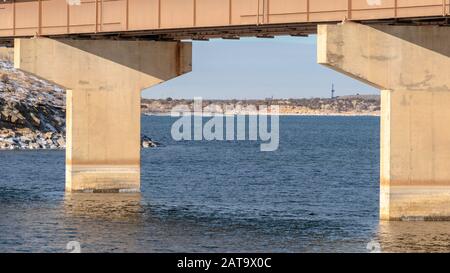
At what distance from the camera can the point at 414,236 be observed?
154 ft

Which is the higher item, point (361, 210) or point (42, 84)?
point (42, 84)

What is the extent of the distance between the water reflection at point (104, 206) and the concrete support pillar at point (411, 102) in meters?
11.7

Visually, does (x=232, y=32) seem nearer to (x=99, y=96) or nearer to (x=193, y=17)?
(x=193, y=17)

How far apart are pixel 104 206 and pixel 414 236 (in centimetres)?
1762

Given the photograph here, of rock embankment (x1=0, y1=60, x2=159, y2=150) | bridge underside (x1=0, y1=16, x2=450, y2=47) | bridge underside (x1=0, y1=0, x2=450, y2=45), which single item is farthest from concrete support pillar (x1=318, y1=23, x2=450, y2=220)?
rock embankment (x1=0, y1=60, x2=159, y2=150)

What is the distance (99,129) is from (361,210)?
1445cm

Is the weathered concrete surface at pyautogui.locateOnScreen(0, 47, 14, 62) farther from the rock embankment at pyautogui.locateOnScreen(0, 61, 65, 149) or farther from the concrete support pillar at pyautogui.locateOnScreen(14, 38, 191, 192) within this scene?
the concrete support pillar at pyautogui.locateOnScreen(14, 38, 191, 192)

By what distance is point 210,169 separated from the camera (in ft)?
327

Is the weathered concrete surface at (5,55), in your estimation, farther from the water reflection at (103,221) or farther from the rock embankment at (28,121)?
the water reflection at (103,221)

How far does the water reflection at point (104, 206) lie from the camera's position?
5491 cm

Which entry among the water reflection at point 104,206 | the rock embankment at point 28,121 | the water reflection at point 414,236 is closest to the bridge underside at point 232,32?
the water reflection at point 414,236

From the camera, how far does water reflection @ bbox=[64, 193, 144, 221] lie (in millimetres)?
54906
